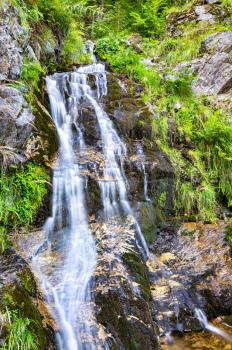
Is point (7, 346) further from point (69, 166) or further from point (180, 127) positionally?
point (180, 127)

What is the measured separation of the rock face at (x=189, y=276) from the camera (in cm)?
492

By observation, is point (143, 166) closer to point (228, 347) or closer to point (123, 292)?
point (123, 292)

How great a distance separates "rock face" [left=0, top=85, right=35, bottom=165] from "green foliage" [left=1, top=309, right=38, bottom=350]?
232 cm

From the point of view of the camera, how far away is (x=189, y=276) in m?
5.45

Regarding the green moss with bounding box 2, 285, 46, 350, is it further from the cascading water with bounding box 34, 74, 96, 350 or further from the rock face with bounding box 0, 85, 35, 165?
the rock face with bounding box 0, 85, 35, 165

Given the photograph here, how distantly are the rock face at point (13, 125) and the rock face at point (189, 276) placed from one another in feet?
Answer: 9.12

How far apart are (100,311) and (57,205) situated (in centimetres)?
198

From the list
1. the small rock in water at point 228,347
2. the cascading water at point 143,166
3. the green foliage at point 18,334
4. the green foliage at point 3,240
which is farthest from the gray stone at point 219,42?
the green foliage at point 18,334

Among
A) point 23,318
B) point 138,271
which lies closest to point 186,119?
point 138,271

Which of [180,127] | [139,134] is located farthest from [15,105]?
[180,127]

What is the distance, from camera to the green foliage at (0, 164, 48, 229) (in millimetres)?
4762

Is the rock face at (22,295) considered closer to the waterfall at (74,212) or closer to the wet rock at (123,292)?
the waterfall at (74,212)

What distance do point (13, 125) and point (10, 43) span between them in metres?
1.64

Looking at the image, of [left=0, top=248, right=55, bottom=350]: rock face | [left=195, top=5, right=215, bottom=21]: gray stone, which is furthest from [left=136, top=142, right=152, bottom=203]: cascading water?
[left=195, top=5, right=215, bottom=21]: gray stone
